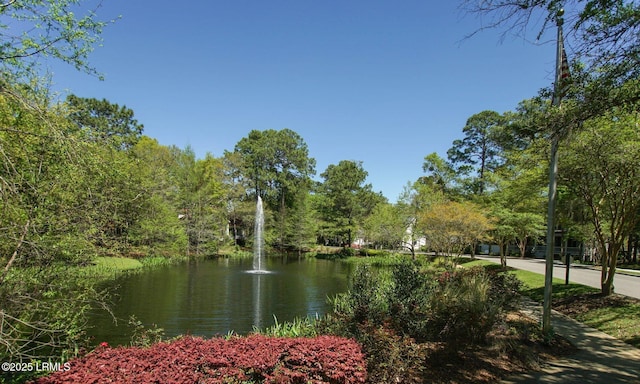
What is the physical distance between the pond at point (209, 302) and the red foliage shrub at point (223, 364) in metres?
3.46

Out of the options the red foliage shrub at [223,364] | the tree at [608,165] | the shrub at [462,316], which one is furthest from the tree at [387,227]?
the red foliage shrub at [223,364]

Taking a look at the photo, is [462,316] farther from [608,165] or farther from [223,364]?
[608,165]

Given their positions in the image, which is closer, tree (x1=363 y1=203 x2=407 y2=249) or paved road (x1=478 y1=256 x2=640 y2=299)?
paved road (x1=478 y1=256 x2=640 y2=299)

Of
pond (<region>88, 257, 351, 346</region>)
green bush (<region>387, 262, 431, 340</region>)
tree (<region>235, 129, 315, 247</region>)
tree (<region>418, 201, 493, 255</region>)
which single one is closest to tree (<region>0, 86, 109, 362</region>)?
pond (<region>88, 257, 351, 346</region>)

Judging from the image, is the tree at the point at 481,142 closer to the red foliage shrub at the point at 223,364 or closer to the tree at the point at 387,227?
the tree at the point at 387,227

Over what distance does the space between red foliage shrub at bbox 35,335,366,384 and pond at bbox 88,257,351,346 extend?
346cm

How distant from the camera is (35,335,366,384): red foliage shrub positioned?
11.2 ft

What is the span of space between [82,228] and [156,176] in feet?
81.2

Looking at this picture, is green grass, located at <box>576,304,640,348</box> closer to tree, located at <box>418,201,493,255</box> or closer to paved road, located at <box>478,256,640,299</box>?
paved road, located at <box>478,256,640,299</box>

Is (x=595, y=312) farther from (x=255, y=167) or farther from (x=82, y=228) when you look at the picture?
(x=255, y=167)

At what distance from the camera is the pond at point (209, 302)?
963cm

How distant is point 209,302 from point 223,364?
1037cm

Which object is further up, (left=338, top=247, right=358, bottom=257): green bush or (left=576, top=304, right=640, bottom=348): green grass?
(left=576, top=304, right=640, bottom=348): green grass

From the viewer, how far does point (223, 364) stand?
12.0 ft
